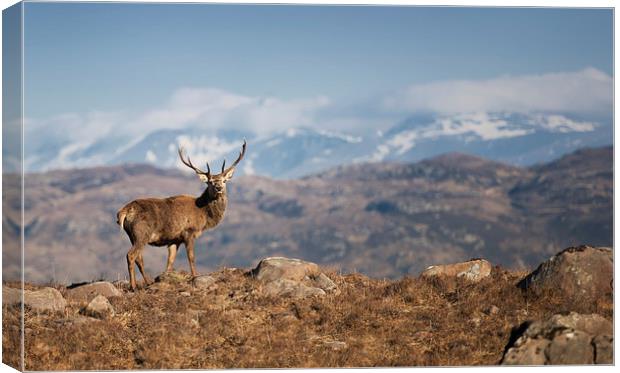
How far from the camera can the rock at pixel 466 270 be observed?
2148 cm

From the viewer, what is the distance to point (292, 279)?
21.6 meters

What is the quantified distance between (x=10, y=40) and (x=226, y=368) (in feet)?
21.9

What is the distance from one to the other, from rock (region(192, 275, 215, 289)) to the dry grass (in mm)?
214

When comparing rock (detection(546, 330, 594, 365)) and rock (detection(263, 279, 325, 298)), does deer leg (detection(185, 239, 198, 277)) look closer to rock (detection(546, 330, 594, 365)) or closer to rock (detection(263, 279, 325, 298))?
rock (detection(263, 279, 325, 298))

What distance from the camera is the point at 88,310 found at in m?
19.4

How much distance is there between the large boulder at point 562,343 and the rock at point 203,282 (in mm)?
6613

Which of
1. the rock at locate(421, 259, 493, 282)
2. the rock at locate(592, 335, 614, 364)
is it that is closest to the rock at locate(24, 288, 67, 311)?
the rock at locate(421, 259, 493, 282)

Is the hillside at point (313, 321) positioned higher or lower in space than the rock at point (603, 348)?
lower

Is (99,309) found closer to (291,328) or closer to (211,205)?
(291,328)

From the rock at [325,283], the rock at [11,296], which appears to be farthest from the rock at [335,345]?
the rock at [11,296]

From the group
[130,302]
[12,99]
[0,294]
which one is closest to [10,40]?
[12,99]

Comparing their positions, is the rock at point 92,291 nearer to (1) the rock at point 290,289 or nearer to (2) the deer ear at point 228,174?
(1) the rock at point 290,289

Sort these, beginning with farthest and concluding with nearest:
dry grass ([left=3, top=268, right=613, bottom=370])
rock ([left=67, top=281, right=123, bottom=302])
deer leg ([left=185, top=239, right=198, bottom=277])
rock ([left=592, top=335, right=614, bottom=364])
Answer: deer leg ([left=185, top=239, right=198, bottom=277]), rock ([left=67, top=281, right=123, bottom=302]), dry grass ([left=3, top=268, right=613, bottom=370]), rock ([left=592, top=335, right=614, bottom=364])

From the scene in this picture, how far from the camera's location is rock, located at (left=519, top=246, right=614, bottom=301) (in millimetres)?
19578
